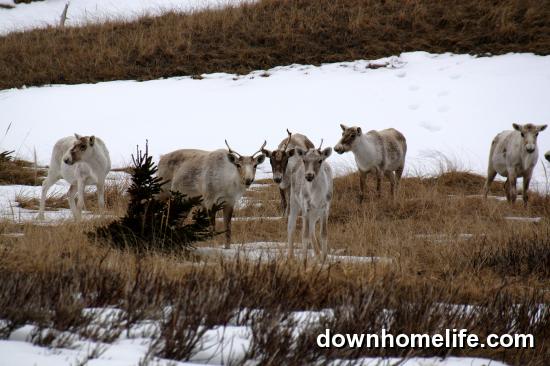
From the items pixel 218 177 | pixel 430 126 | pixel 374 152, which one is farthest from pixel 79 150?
pixel 430 126

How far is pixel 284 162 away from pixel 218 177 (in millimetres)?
1038

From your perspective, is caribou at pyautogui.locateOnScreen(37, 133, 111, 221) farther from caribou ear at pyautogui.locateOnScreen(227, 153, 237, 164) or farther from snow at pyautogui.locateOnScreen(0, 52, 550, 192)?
snow at pyautogui.locateOnScreen(0, 52, 550, 192)

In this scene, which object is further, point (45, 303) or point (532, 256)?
point (532, 256)

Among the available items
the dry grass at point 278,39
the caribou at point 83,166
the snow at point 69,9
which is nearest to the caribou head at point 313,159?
the caribou at point 83,166

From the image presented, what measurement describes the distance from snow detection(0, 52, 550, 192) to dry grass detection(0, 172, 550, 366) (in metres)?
8.89

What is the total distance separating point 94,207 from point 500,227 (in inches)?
280

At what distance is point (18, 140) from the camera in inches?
772

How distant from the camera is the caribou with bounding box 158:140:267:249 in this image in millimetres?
9812

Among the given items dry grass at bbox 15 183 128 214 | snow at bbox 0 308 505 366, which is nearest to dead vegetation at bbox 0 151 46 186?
dry grass at bbox 15 183 128 214

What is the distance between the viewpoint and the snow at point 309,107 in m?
18.4

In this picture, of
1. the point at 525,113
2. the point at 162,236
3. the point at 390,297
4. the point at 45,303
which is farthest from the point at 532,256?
the point at 525,113

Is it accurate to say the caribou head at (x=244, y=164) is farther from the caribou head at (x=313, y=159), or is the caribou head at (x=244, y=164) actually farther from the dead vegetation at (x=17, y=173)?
the dead vegetation at (x=17, y=173)

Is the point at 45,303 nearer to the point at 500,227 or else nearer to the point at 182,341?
the point at 182,341

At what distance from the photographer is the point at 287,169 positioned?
1129 centimetres
